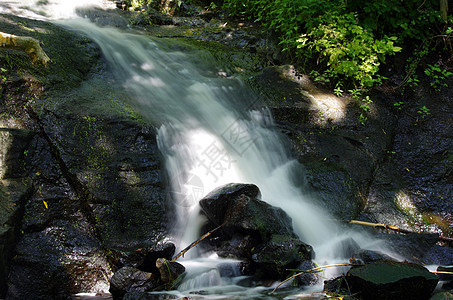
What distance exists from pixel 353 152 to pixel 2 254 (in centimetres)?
473

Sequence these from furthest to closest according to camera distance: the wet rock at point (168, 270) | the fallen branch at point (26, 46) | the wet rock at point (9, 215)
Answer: the fallen branch at point (26, 46) → the wet rock at point (168, 270) → the wet rock at point (9, 215)

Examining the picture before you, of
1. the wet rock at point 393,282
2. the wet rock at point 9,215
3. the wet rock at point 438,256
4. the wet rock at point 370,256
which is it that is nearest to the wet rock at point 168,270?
the wet rock at point 9,215

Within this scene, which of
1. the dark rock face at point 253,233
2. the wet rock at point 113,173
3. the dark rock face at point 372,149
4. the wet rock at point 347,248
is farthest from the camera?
the dark rock face at point 372,149

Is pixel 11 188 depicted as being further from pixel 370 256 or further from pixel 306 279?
pixel 370 256

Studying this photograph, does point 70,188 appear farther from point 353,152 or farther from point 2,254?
point 353,152

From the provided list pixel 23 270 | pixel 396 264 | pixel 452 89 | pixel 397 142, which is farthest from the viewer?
pixel 452 89

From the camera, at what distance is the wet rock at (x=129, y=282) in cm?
292

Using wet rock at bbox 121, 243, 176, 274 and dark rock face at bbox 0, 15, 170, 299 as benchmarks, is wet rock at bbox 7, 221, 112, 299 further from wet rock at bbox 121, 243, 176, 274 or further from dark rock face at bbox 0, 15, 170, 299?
wet rock at bbox 121, 243, 176, 274

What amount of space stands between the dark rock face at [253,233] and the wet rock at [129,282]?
0.86 meters

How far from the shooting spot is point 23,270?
2.96 m

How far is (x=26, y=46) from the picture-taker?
4348 millimetres

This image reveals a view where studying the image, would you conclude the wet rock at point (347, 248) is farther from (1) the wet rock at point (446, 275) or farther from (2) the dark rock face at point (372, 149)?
(1) the wet rock at point (446, 275)

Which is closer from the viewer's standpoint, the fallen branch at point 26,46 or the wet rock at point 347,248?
the wet rock at point 347,248

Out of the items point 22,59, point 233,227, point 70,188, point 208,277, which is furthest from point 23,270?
point 22,59
